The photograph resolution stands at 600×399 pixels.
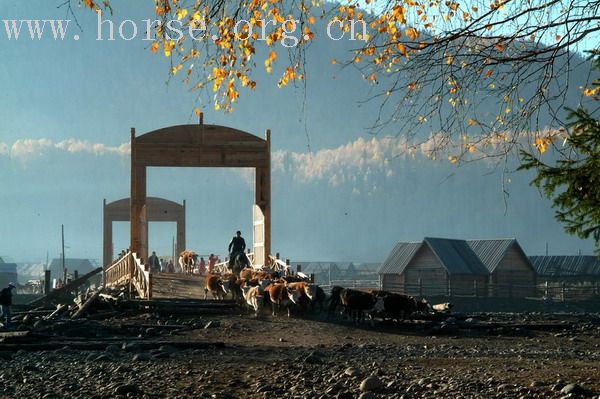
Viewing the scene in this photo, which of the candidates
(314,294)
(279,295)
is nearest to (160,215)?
(279,295)

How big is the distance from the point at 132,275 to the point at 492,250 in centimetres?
3674

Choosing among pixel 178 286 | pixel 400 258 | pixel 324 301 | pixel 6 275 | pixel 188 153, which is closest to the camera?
pixel 324 301

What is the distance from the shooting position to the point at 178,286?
26938 millimetres

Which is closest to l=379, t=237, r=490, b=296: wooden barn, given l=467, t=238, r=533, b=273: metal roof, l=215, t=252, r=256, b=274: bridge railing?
l=467, t=238, r=533, b=273: metal roof

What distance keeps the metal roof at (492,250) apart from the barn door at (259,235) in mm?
31650

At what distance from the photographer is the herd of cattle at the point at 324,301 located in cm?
2061

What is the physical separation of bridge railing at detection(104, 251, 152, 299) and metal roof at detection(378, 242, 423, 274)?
28.2 meters

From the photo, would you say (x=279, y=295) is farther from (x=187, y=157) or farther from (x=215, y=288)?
(x=187, y=157)

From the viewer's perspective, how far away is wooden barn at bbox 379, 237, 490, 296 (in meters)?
54.5

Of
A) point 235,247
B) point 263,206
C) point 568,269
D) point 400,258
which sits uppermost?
Answer: point 263,206

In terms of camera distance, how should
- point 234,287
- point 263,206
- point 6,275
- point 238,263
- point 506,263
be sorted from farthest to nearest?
1. point 6,275
2. point 506,263
3. point 238,263
4. point 263,206
5. point 234,287

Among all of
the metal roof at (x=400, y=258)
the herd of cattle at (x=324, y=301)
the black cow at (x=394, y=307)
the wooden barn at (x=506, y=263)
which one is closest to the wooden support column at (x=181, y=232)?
the herd of cattle at (x=324, y=301)

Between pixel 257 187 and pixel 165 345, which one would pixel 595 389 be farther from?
pixel 257 187

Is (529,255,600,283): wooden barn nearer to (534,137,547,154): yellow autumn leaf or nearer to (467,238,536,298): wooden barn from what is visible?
(467,238,536,298): wooden barn
